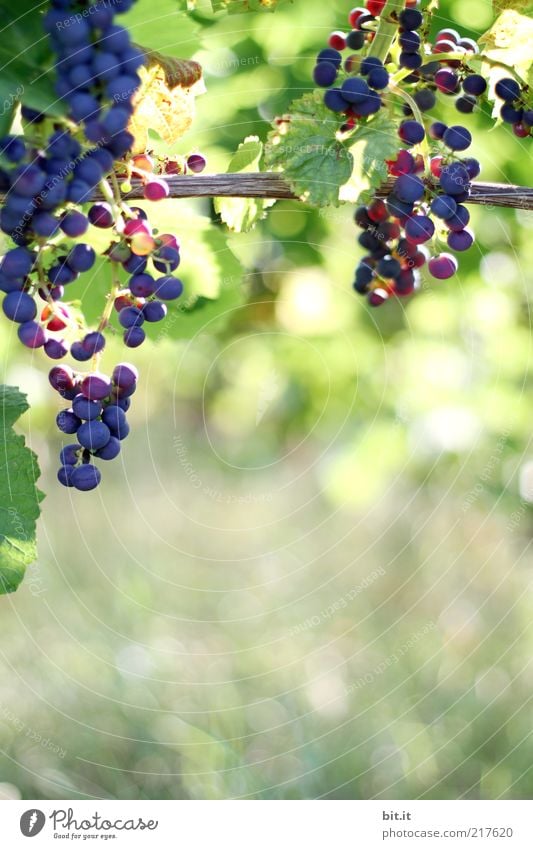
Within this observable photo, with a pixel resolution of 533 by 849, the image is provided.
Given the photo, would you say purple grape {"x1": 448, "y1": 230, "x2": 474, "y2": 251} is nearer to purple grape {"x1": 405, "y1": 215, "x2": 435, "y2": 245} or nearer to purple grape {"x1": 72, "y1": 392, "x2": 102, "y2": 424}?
purple grape {"x1": 405, "y1": 215, "x2": 435, "y2": 245}

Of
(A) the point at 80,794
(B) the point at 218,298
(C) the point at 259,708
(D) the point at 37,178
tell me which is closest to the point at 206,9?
(B) the point at 218,298

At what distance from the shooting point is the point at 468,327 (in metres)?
1.42

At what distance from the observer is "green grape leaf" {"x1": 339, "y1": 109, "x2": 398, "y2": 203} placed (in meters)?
0.54

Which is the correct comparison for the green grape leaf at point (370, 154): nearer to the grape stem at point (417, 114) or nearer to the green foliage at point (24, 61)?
the grape stem at point (417, 114)

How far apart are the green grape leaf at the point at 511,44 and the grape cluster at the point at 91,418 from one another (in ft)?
1.14

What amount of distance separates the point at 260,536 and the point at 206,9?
157 cm

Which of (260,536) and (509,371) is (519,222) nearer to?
(509,371)

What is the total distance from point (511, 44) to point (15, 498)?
1.53 feet

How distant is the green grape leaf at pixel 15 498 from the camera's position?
1.81 feet
